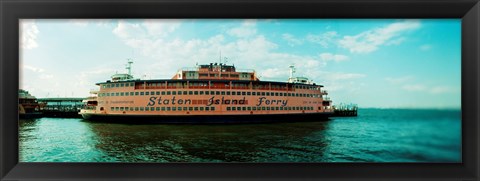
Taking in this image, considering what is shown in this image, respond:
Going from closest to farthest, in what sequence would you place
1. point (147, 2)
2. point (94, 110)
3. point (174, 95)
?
1. point (147, 2)
2. point (174, 95)
3. point (94, 110)

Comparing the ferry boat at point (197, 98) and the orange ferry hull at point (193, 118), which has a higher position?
the ferry boat at point (197, 98)

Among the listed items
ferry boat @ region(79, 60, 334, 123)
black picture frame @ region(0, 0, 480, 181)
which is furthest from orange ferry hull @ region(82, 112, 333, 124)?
black picture frame @ region(0, 0, 480, 181)

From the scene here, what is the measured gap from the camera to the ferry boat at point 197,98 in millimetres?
5766

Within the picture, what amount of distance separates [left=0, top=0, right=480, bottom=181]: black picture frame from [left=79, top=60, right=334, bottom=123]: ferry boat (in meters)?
4.55

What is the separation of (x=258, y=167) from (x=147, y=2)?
32.1 inches

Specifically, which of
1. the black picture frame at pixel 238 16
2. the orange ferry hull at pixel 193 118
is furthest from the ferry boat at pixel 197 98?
the black picture frame at pixel 238 16

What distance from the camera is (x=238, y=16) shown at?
1017 millimetres

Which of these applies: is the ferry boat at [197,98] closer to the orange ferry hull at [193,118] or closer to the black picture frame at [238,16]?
the orange ferry hull at [193,118]

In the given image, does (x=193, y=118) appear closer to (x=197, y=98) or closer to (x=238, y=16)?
(x=197, y=98)

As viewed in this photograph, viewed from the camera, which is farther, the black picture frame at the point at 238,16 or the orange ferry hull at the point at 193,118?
the orange ferry hull at the point at 193,118

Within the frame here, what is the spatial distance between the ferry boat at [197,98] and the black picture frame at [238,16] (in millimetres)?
4549
